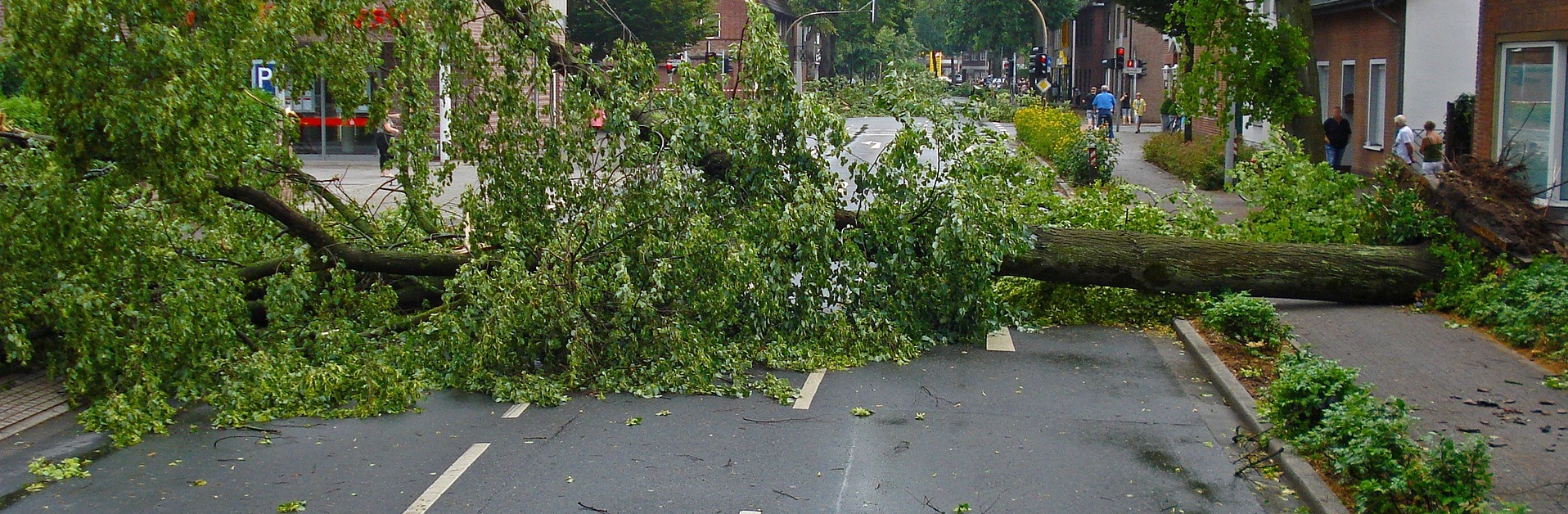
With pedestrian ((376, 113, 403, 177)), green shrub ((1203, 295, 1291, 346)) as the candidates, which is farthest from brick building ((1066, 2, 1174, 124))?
green shrub ((1203, 295, 1291, 346))

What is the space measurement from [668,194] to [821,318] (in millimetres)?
1481

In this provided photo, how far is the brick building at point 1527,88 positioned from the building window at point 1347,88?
10817mm

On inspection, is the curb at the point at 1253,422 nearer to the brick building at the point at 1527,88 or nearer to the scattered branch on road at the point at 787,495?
the scattered branch on road at the point at 787,495

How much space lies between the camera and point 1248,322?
33.6 feet

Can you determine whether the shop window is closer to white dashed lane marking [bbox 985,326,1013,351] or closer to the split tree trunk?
the split tree trunk

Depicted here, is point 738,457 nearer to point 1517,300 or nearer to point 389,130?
point 1517,300

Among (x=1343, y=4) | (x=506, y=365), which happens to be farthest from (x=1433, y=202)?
(x=1343, y=4)

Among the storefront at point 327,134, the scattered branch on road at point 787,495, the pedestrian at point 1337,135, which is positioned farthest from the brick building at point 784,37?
the scattered branch on road at point 787,495

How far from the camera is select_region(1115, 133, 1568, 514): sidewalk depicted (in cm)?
676

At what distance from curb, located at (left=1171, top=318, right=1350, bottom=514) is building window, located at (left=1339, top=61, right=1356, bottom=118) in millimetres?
18396

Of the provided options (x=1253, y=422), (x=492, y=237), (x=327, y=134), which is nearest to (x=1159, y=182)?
(x=492, y=237)

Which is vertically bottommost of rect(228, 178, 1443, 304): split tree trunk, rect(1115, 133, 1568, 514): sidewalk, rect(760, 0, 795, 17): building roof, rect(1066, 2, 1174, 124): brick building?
rect(1115, 133, 1568, 514): sidewalk

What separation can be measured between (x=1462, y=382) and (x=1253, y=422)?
5.73 feet

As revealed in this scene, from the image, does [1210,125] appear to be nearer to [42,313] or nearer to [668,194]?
[668,194]
